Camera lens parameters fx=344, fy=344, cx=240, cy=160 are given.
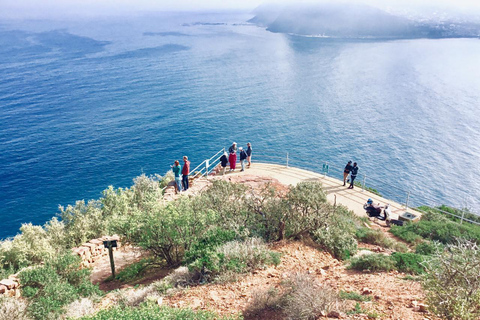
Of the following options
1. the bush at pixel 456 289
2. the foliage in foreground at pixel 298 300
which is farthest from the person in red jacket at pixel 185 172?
the bush at pixel 456 289

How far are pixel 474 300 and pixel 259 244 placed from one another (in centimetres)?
518

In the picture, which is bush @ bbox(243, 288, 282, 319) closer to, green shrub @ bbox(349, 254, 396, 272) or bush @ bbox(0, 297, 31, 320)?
green shrub @ bbox(349, 254, 396, 272)

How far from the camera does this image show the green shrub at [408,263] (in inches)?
358

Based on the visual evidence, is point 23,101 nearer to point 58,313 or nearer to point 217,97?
point 217,97

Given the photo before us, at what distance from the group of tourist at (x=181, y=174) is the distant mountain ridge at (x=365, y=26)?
12806 centimetres

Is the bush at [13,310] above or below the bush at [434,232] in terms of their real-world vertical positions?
above

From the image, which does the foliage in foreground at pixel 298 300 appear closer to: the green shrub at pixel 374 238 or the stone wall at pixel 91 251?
the green shrub at pixel 374 238

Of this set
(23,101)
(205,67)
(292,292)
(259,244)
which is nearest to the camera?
(292,292)

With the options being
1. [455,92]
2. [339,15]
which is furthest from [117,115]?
[339,15]

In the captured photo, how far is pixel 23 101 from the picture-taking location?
5138 centimetres

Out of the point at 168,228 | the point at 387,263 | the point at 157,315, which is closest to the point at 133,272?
the point at 168,228

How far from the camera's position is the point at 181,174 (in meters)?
16.7

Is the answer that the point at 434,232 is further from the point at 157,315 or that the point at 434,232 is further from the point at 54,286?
the point at 54,286

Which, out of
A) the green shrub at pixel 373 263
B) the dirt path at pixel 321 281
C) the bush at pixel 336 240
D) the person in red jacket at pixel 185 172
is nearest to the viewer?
the dirt path at pixel 321 281
